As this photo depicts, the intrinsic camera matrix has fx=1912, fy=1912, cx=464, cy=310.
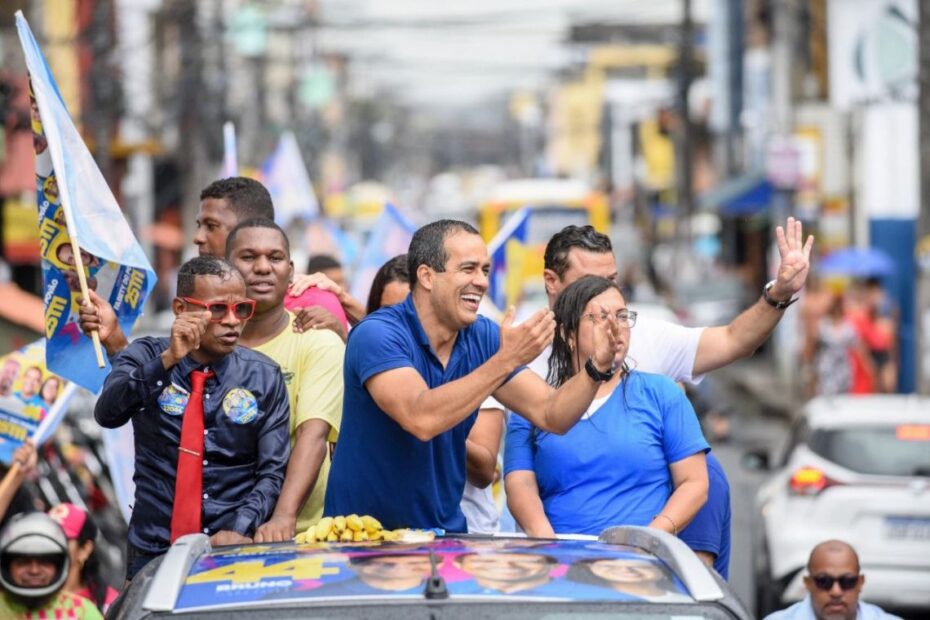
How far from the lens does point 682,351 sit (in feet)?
21.9

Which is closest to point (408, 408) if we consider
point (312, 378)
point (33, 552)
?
Answer: point (312, 378)

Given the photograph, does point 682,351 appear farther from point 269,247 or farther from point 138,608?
point 138,608

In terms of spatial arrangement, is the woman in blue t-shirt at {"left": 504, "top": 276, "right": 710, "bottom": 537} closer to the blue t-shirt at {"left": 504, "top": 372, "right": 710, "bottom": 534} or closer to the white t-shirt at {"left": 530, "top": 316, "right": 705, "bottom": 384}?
the blue t-shirt at {"left": 504, "top": 372, "right": 710, "bottom": 534}

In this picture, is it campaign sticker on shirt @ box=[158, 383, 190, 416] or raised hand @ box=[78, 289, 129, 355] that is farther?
raised hand @ box=[78, 289, 129, 355]

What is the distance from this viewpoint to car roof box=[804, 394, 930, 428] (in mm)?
11773

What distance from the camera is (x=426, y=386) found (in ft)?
17.7

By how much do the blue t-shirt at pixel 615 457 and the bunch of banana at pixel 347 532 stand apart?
42.4 inches

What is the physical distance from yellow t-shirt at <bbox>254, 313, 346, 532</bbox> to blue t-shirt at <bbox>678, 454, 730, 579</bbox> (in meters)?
1.20

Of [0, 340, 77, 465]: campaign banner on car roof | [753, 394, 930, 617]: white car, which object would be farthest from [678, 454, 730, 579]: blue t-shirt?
[753, 394, 930, 617]: white car

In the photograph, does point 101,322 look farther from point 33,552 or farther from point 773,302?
point 773,302

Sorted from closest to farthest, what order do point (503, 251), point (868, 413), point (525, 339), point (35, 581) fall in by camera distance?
point (525, 339), point (35, 581), point (503, 251), point (868, 413)

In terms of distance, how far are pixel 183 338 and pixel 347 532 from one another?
3.00 ft

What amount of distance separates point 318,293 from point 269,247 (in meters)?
0.61

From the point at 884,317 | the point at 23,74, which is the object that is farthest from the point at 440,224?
the point at 23,74
